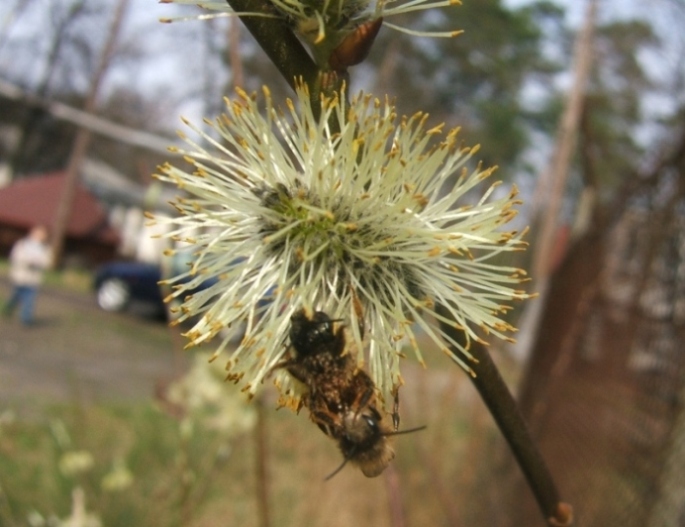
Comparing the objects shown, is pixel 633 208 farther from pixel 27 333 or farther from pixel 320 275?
pixel 27 333

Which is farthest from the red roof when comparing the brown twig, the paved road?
the brown twig

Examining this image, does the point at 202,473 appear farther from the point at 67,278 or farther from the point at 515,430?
the point at 67,278

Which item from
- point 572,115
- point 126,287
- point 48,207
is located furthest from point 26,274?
point 572,115

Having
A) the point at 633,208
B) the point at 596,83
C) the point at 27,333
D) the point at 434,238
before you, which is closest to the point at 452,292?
the point at 434,238

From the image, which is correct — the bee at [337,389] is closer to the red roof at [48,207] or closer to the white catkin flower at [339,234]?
the white catkin flower at [339,234]

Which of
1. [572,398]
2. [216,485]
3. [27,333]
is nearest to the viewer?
[572,398]
